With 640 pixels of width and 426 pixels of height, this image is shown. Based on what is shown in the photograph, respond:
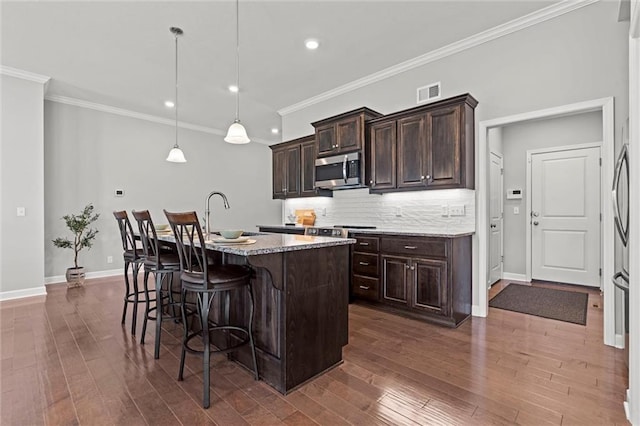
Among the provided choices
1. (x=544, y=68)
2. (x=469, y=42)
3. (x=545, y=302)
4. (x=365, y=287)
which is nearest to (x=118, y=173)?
(x=365, y=287)

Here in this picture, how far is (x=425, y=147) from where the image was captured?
3.64 meters

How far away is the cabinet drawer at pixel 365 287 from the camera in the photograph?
12.2 ft

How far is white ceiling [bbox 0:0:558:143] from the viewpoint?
9.95 feet

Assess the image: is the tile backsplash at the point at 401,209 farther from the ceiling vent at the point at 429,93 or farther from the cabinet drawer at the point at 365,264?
the ceiling vent at the point at 429,93

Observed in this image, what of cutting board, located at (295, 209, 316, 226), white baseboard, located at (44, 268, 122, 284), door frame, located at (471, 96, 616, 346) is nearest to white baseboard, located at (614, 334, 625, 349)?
door frame, located at (471, 96, 616, 346)

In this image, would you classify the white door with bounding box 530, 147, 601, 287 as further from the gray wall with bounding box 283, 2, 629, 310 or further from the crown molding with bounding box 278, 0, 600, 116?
the crown molding with bounding box 278, 0, 600, 116

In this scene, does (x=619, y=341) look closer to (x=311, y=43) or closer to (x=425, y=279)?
(x=425, y=279)

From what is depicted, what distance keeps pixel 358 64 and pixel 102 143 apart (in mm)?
4675

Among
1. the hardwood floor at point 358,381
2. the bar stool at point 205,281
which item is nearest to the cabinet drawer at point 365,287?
the hardwood floor at point 358,381

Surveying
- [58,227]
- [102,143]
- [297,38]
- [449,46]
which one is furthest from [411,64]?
[58,227]

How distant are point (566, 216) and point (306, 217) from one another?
162 inches

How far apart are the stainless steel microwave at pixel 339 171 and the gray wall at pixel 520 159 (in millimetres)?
2979

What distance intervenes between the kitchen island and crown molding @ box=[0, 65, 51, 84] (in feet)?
14.3

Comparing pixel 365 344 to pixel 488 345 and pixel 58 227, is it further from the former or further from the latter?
pixel 58 227
